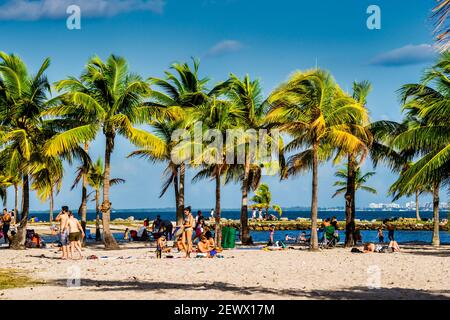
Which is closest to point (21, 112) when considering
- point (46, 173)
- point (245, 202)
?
point (46, 173)

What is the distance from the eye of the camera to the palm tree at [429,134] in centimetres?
1827

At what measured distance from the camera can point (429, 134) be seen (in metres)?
23.1

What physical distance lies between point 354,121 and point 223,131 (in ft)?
20.8

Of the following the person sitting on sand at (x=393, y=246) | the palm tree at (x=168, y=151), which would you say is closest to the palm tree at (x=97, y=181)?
the palm tree at (x=168, y=151)

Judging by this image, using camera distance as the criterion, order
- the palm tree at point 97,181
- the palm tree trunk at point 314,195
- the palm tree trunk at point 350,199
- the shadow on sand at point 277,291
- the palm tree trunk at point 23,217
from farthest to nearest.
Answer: the palm tree at point 97,181 → the palm tree trunk at point 350,199 → the palm tree trunk at point 23,217 → the palm tree trunk at point 314,195 → the shadow on sand at point 277,291

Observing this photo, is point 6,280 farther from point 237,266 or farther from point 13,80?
point 13,80

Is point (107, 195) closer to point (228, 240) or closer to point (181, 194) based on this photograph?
point (181, 194)

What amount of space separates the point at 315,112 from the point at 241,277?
1265 cm

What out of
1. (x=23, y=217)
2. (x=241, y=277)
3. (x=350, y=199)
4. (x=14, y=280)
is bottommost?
(x=14, y=280)

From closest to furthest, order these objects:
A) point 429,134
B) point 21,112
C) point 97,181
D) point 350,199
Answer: point 429,134
point 21,112
point 350,199
point 97,181

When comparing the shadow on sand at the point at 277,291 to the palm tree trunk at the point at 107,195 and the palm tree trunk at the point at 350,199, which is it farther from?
the palm tree trunk at the point at 350,199

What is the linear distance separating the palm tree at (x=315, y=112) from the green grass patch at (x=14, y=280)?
1335cm

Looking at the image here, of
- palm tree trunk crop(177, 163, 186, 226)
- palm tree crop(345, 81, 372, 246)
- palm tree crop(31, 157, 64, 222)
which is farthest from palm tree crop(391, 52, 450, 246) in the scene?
palm tree crop(31, 157, 64, 222)

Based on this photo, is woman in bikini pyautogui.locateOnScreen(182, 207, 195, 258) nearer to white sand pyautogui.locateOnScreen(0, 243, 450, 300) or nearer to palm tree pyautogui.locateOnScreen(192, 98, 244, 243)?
white sand pyautogui.locateOnScreen(0, 243, 450, 300)
